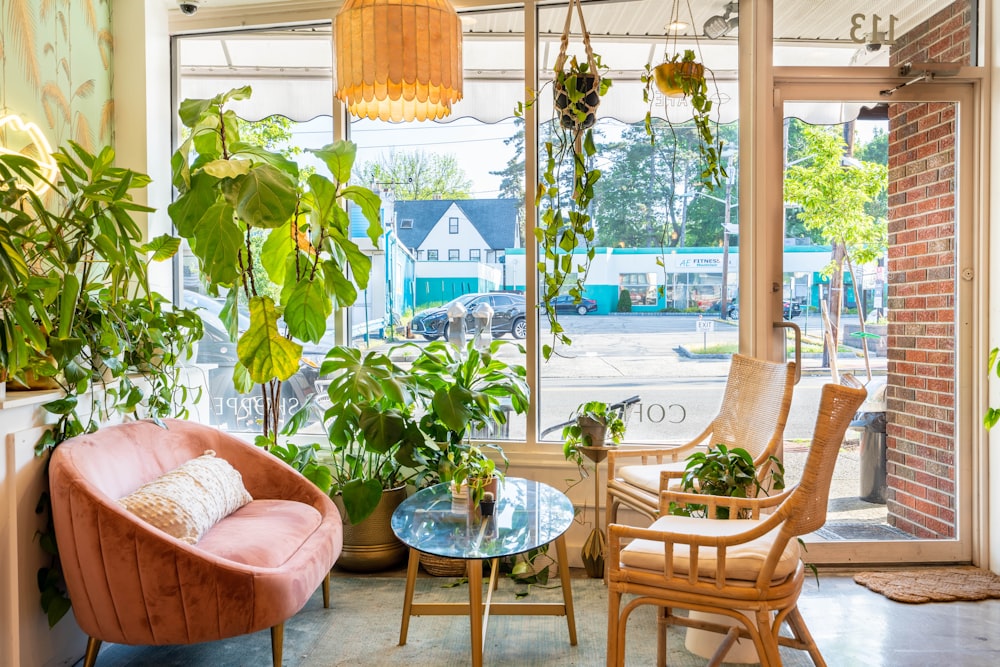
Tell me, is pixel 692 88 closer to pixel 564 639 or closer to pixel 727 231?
pixel 727 231

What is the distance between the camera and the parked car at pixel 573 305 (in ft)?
12.2

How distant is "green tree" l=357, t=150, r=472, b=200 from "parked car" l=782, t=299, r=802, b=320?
1.61 m

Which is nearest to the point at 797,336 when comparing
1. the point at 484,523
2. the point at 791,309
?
the point at 791,309

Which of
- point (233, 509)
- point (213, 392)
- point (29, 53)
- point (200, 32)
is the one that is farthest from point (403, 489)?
point (200, 32)

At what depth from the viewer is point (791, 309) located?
3.51m

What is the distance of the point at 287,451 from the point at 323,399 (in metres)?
0.54

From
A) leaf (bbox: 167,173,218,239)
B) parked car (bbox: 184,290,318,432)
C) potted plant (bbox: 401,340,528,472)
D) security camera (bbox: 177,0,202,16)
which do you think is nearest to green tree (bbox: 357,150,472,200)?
potted plant (bbox: 401,340,528,472)

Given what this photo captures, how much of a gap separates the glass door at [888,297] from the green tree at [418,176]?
157cm

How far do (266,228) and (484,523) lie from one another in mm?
1313

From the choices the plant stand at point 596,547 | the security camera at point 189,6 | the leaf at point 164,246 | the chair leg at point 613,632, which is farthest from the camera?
the security camera at point 189,6

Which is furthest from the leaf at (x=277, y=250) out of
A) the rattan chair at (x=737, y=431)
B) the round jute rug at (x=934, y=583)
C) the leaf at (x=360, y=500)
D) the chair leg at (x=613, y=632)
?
the round jute rug at (x=934, y=583)

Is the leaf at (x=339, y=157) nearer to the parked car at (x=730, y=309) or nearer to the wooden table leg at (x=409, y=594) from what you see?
the wooden table leg at (x=409, y=594)

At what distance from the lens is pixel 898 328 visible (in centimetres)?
352

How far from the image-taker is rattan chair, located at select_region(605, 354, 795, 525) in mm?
2863
